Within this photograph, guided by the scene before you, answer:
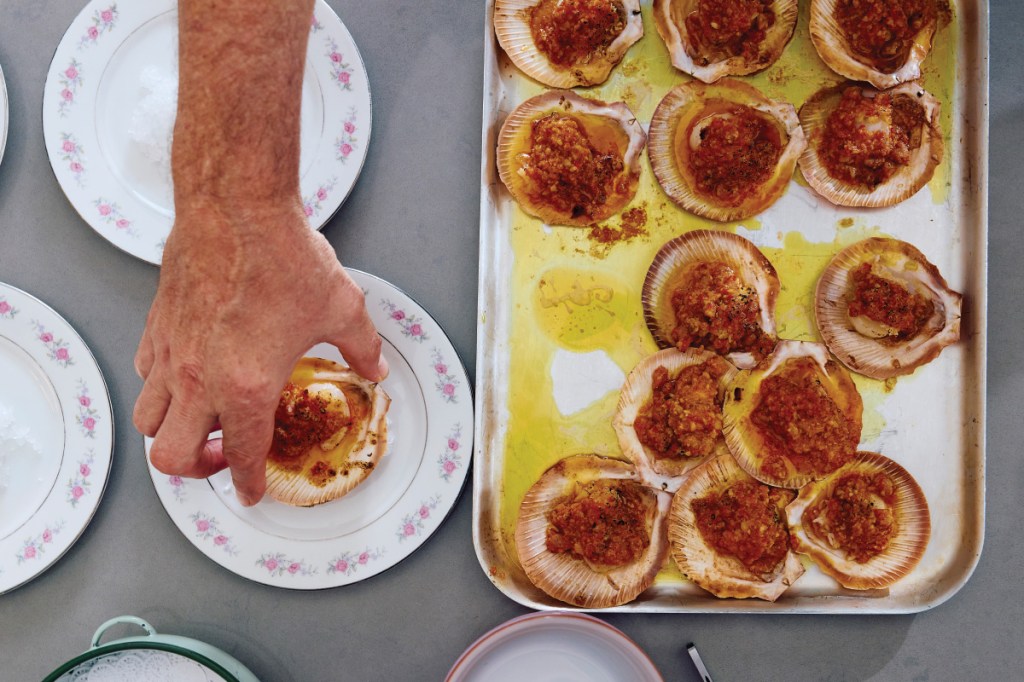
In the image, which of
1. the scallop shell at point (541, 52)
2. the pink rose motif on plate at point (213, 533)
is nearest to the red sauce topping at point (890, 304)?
the scallop shell at point (541, 52)

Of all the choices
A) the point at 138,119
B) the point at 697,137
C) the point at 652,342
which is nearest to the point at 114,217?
the point at 138,119

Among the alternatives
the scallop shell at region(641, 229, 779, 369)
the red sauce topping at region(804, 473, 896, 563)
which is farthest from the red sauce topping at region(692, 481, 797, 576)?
the scallop shell at region(641, 229, 779, 369)

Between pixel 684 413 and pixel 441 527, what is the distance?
0.80 meters

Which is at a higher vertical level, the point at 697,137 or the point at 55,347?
the point at 697,137

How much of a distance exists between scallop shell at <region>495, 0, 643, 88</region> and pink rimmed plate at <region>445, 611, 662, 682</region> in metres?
1.56

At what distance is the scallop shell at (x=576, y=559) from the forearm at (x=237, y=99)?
3.73ft

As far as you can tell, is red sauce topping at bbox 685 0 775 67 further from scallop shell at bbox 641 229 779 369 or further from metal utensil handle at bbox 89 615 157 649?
metal utensil handle at bbox 89 615 157 649

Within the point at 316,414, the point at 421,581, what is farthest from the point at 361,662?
the point at 316,414

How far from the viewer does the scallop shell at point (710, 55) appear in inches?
86.7

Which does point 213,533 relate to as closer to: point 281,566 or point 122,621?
point 281,566

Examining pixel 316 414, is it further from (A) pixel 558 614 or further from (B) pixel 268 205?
(A) pixel 558 614

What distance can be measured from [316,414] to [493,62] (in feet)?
3.80

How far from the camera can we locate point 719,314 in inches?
83.4

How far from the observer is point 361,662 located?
2.23 meters
